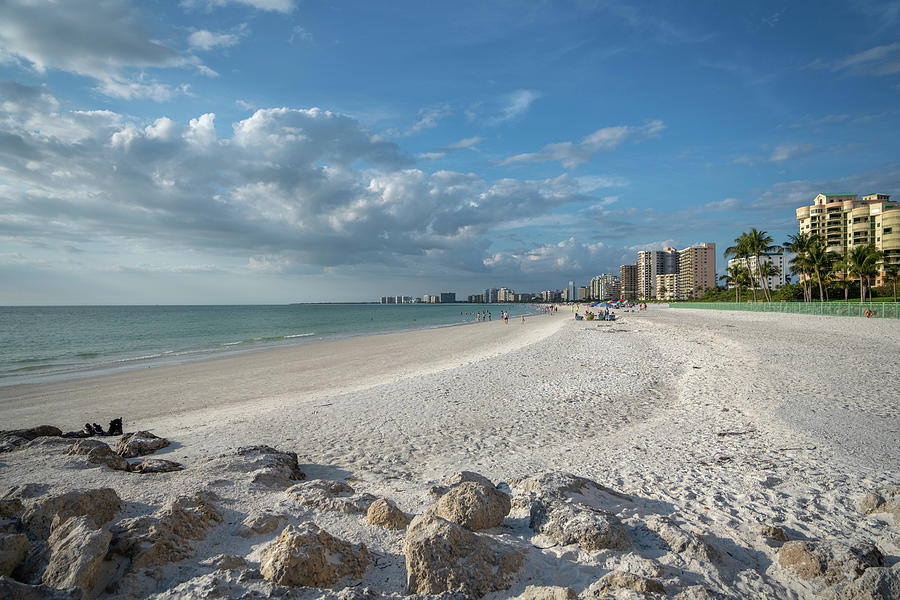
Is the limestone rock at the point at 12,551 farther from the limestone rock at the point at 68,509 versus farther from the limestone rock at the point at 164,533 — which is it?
the limestone rock at the point at 164,533

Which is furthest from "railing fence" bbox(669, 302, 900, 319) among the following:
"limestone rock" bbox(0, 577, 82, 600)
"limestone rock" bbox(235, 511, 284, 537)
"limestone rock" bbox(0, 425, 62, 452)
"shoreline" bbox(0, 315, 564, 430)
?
"limestone rock" bbox(0, 425, 62, 452)

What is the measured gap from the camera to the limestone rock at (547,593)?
2.46 metres

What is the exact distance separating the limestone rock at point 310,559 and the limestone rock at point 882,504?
469cm

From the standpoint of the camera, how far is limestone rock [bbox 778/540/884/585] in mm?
2816

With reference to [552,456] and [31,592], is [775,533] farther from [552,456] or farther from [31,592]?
[31,592]

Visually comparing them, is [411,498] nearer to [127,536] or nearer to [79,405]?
[127,536]

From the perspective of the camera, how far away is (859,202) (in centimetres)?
9425

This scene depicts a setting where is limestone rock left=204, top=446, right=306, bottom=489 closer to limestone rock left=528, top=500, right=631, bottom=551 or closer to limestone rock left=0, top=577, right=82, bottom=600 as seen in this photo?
limestone rock left=0, top=577, right=82, bottom=600

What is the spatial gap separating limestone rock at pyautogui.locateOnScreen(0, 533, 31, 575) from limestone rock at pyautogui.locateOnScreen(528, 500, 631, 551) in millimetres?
3561

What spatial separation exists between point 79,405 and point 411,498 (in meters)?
12.8

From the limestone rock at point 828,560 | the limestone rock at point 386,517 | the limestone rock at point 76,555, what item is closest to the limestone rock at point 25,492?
the limestone rock at point 76,555

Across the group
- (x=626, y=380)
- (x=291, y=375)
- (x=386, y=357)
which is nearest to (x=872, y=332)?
(x=626, y=380)

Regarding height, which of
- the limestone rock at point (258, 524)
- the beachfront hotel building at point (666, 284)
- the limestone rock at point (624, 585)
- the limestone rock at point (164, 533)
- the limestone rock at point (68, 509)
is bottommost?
the limestone rock at point (624, 585)

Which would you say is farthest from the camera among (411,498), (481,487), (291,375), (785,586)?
(291,375)
